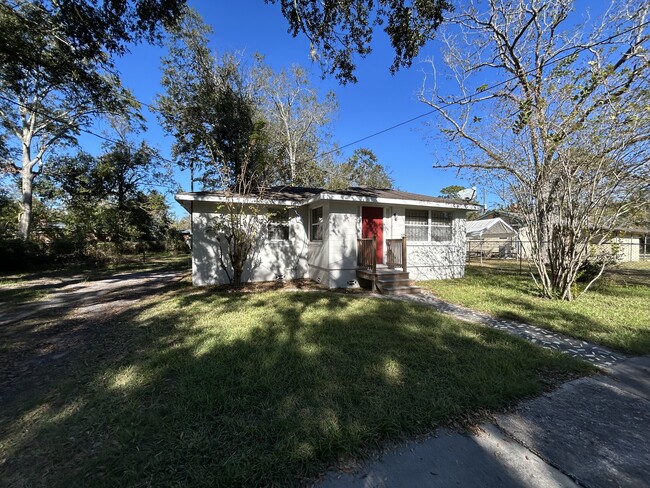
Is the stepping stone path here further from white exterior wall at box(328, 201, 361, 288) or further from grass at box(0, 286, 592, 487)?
white exterior wall at box(328, 201, 361, 288)

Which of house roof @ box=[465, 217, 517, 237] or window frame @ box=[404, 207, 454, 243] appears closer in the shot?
window frame @ box=[404, 207, 454, 243]

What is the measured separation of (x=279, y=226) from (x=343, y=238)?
7.87 feet

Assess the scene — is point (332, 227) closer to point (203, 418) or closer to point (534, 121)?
point (534, 121)

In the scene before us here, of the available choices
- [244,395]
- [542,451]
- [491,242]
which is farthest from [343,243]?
[491,242]

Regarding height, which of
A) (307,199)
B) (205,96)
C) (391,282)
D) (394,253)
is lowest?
(391,282)

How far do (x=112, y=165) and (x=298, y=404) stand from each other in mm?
22620

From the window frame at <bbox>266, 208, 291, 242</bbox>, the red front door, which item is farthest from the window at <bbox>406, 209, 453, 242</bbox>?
the window frame at <bbox>266, 208, 291, 242</bbox>

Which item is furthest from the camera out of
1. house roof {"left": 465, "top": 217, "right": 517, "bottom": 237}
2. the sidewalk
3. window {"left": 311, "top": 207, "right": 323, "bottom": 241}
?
house roof {"left": 465, "top": 217, "right": 517, "bottom": 237}

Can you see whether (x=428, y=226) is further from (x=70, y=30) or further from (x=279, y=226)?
(x=70, y=30)

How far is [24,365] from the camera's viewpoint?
3.50 metres

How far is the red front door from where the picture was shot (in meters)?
8.92

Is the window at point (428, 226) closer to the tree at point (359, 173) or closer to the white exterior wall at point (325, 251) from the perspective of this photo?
the white exterior wall at point (325, 251)

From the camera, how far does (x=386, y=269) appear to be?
849cm

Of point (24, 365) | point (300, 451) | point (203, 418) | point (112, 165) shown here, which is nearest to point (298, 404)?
point (300, 451)
